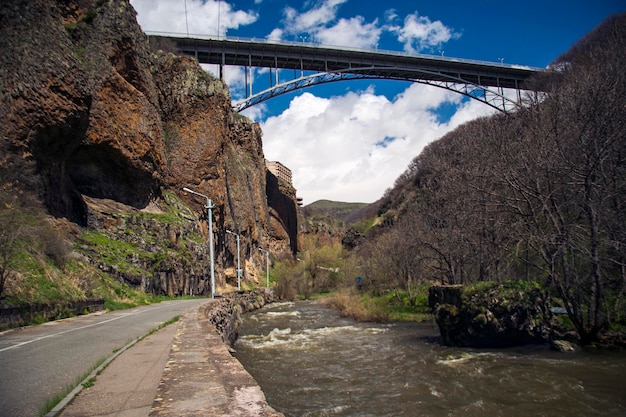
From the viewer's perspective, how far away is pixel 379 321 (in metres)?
25.5

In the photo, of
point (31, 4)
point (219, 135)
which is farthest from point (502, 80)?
point (31, 4)

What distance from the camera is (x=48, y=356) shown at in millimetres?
7602

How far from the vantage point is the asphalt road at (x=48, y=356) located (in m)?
5.02

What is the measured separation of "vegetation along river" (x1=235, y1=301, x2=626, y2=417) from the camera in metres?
8.40

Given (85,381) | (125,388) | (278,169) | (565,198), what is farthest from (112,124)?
(278,169)

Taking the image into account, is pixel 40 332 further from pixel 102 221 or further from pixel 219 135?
pixel 219 135

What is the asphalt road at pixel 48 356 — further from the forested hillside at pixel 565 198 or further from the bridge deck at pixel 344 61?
the bridge deck at pixel 344 61

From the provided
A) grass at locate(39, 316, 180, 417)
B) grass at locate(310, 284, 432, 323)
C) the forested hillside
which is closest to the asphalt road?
grass at locate(39, 316, 180, 417)

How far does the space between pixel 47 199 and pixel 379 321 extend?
67.7 ft

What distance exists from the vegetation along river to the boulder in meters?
0.55

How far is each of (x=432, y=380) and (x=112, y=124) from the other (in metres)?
29.4

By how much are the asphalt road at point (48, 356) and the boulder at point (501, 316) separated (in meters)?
10.2

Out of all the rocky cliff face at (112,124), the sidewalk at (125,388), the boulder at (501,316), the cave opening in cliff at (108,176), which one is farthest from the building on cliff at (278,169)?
the sidewalk at (125,388)

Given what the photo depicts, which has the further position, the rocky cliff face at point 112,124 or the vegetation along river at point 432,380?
the rocky cliff face at point 112,124
